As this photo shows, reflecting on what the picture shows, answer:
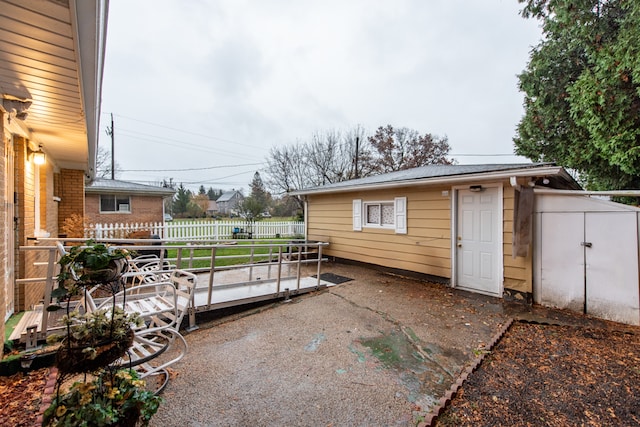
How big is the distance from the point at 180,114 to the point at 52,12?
75.2 ft

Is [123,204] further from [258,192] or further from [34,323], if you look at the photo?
[258,192]

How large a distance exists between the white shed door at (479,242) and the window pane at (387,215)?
6.22 feet

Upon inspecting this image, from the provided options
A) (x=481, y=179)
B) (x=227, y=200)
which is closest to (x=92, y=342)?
(x=481, y=179)

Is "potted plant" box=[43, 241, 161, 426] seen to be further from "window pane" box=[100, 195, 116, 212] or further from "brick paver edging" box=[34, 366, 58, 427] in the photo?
"window pane" box=[100, 195, 116, 212]

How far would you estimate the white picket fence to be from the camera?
11227 mm

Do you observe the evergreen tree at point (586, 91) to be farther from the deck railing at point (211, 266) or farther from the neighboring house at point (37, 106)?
the neighboring house at point (37, 106)

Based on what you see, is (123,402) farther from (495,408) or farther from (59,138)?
(59,138)

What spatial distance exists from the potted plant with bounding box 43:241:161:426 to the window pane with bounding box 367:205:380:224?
690cm

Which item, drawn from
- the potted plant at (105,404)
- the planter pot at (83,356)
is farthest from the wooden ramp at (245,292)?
the planter pot at (83,356)

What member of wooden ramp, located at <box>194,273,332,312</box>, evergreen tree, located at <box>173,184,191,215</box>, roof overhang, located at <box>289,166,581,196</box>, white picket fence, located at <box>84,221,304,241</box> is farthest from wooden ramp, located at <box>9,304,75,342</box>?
evergreen tree, located at <box>173,184,191,215</box>

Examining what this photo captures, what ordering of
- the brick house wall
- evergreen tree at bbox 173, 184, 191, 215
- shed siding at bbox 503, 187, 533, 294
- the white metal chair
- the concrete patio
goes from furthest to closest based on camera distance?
1. evergreen tree at bbox 173, 184, 191, 215
2. the brick house wall
3. shed siding at bbox 503, 187, 533, 294
4. the white metal chair
5. the concrete patio

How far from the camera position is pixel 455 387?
8.41ft

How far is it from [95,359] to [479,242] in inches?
243

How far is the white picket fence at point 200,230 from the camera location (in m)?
11.2
